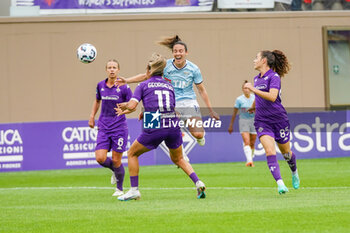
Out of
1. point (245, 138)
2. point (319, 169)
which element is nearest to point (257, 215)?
point (319, 169)

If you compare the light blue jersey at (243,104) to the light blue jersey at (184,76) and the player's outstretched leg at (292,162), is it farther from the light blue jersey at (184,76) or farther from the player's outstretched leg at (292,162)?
the player's outstretched leg at (292,162)

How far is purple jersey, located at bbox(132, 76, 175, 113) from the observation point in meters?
11.0

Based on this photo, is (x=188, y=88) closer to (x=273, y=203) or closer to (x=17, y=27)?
(x=273, y=203)

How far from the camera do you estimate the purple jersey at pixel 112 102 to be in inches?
517

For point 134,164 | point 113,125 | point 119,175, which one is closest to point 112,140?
point 113,125

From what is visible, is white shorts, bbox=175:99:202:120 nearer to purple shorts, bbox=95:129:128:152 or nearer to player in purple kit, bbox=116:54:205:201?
purple shorts, bbox=95:129:128:152

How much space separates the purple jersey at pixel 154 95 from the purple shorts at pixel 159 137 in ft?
0.97

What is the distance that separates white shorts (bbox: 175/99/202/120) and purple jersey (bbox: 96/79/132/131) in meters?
1.11

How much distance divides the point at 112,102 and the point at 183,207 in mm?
3630

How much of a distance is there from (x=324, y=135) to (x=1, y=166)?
954 centimetres

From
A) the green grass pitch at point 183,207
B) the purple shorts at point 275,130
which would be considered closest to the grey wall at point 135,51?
the green grass pitch at point 183,207

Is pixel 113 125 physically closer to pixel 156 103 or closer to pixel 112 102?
pixel 112 102

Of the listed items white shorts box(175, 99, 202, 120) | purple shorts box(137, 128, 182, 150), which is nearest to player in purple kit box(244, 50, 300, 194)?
purple shorts box(137, 128, 182, 150)

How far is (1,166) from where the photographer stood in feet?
70.9
